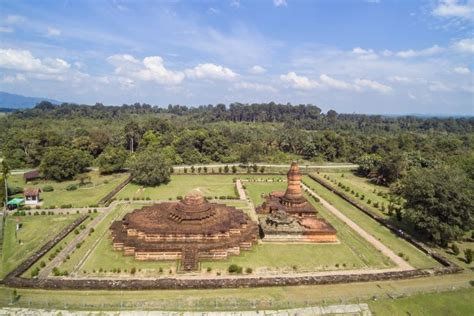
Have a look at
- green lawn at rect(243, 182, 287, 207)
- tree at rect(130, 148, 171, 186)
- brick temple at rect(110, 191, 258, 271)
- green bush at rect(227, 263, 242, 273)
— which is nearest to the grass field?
tree at rect(130, 148, 171, 186)

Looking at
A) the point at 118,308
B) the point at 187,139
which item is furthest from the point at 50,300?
the point at 187,139

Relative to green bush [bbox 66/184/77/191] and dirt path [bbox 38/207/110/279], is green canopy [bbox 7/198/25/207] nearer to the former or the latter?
green bush [bbox 66/184/77/191]

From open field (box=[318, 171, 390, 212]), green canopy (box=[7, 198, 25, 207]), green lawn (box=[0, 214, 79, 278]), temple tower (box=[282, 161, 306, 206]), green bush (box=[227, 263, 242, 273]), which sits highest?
temple tower (box=[282, 161, 306, 206])

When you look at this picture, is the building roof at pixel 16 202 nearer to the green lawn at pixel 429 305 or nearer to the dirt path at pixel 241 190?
the dirt path at pixel 241 190

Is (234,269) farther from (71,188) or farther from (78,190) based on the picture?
(71,188)

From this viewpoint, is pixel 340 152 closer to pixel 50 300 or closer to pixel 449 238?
pixel 449 238

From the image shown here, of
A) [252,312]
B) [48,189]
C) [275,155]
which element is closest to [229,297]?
[252,312]

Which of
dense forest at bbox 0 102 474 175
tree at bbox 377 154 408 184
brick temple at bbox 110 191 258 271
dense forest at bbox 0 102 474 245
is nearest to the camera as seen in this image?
brick temple at bbox 110 191 258 271
